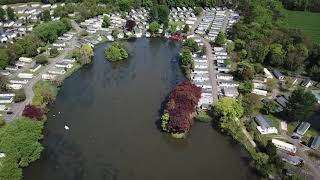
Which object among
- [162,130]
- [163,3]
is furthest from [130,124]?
[163,3]

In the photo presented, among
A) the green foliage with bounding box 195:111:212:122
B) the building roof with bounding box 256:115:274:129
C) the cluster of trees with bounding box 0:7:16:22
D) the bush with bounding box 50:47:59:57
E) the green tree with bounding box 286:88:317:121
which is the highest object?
the green tree with bounding box 286:88:317:121

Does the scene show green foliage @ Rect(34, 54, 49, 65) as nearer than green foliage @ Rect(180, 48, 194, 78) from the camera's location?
No

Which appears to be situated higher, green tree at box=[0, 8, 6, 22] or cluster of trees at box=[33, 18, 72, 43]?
cluster of trees at box=[33, 18, 72, 43]

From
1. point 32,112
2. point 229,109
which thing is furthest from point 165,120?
point 32,112

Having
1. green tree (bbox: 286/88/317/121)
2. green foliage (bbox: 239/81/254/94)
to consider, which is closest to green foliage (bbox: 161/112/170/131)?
green foliage (bbox: 239/81/254/94)

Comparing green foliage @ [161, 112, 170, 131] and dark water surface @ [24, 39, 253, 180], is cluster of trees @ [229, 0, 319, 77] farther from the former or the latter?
green foliage @ [161, 112, 170, 131]

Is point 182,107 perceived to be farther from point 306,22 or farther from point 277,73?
point 306,22
